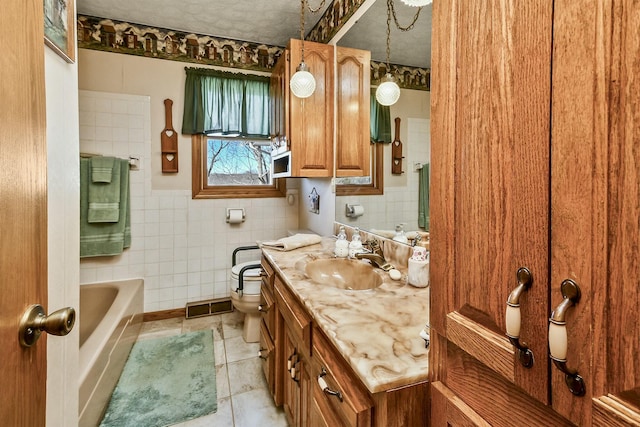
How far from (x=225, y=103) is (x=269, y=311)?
2.03 m

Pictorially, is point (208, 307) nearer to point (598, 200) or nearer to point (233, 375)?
point (233, 375)

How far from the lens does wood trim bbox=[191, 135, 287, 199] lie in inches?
110

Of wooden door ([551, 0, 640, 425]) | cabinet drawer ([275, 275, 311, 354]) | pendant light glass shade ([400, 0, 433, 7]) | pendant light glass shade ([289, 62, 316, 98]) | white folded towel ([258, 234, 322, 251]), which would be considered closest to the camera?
wooden door ([551, 0, 640, 425])

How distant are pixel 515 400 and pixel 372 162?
1446mm

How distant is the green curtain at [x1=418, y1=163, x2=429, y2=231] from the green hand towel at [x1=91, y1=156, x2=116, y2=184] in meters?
2.43

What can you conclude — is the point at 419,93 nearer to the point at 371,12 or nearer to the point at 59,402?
the point at 371,12

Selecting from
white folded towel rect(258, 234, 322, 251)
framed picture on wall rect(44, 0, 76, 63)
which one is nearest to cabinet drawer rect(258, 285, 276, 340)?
white folded towel rect(258, 234, 322, 251)

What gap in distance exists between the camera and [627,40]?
0.31m

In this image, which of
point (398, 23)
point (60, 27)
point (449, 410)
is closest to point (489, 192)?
point (449, 410)

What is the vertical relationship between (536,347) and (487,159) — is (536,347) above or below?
below

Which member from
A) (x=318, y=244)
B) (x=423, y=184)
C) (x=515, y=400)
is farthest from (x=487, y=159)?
(x=318, y=244)

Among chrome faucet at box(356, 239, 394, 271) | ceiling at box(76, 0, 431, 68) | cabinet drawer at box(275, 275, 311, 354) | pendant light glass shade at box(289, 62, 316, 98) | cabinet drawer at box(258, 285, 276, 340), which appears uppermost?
ceiling at box(76, 0, 431, 68)

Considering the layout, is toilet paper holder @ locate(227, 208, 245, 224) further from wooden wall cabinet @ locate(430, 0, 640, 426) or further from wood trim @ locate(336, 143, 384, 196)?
wooden wall cabinet @ locate(430, 0, 640, 426)

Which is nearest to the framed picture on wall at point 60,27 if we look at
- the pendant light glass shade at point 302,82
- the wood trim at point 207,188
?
the pendant light glass shade at point 302,82
